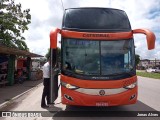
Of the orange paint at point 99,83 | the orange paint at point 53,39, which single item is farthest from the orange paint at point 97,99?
the orange paint at point 53,39

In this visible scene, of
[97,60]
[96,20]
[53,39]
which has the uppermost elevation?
[96,20]

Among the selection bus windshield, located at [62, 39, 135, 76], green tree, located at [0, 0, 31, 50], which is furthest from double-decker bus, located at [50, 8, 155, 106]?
green tree, located at [0, 0, 31, 50]

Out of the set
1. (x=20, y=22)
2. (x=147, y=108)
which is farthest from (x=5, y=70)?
(x=147, y=108)

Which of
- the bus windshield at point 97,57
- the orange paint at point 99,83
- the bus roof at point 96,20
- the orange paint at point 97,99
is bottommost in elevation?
the orange paint at point 97,99

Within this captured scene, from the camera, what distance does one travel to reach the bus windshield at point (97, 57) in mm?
9766

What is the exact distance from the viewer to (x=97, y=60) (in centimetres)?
981

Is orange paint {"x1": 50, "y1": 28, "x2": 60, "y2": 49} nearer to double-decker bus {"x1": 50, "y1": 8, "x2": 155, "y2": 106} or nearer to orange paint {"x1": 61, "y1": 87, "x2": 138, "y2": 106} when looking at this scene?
double-decker bus {"x1": 50, "y1": 8, "x2": 155, "y2": 106}

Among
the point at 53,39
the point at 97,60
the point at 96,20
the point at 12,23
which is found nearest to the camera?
the point at 53,39

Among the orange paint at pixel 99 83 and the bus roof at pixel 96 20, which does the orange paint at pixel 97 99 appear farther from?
the bus roof at pixel 96 20

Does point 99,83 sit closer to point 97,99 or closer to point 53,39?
point 97,99

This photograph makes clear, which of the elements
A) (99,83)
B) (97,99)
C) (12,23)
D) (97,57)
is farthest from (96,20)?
(12,23)

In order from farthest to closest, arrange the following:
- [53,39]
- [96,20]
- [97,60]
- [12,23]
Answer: [12,23] → [96,20] → [97,60] → [53,39]

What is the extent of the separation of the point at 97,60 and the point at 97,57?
0.10 m

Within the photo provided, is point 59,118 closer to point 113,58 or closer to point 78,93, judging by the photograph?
point 78,93
